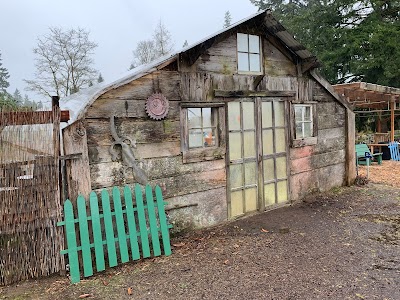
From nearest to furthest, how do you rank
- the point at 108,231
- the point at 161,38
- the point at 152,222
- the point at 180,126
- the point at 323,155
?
1. the point at 108,231
2. the point at 152,222
3. the point at 180,126
4. the point at 323,155
5. the point at 161,38

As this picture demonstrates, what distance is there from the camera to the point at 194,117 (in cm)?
516

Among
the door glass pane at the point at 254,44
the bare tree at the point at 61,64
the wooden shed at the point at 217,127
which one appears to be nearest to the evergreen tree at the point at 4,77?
the bare tree at the point at 61,64

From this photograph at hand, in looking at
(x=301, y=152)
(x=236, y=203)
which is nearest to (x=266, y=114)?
(x=301, y=152)

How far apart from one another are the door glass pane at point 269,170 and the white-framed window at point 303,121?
0.98 meters

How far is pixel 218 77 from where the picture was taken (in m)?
5.41

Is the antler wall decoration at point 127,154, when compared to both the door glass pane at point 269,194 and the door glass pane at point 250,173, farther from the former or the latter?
the door glass pane at point 269,194

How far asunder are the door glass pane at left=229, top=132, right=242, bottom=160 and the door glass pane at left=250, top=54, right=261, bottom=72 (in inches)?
51.3

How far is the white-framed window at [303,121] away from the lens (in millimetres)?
6758

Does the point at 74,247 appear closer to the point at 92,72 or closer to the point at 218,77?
the point at 218,77

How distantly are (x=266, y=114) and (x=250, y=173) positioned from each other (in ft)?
3.99

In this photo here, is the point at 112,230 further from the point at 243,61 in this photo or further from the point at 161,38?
the point at 161,38

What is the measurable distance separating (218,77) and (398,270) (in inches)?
148

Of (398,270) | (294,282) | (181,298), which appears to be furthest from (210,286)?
(398,270)

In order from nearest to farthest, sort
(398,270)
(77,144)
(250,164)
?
1. (398,270)
2. (77,144)
3. (250,164)
